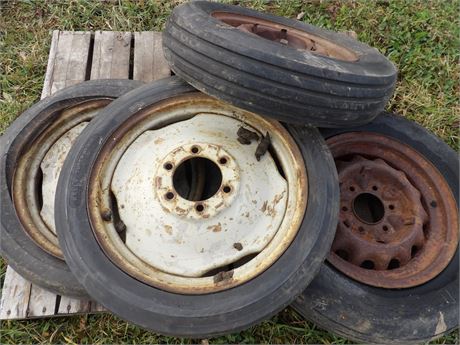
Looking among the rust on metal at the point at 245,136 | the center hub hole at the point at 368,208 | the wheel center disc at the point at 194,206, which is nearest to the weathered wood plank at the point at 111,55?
the wheel center disc at the point at 194,206

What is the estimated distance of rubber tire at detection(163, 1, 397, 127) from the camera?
178cm

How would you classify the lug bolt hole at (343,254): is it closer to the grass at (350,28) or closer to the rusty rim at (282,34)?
the rusty rim at (282,34)

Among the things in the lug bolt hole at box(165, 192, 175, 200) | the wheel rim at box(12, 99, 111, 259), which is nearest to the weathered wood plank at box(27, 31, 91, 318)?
the wheel rim at box(12, 99, 111, 259)

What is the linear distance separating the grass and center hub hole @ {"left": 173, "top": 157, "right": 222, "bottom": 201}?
1415 millimetres

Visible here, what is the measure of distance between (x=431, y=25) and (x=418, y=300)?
8.64ft

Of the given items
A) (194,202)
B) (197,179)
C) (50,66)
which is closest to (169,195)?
(194,202)

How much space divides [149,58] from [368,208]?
6.01ft

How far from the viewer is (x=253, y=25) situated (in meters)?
2.59

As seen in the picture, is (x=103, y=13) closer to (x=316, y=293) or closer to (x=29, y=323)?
(x=29, y=323)

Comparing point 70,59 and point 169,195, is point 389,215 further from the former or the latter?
point 70,59

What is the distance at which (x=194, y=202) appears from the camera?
2051 mm

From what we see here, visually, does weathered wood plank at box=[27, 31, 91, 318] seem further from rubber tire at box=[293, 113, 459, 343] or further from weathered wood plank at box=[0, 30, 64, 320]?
rubber tire at box=[293, 113, 459, 343]

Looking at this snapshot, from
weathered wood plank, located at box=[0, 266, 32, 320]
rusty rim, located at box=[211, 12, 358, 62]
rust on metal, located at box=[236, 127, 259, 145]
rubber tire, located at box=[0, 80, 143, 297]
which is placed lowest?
weathered wood plank, located at box=[0, 266, 32, 320]

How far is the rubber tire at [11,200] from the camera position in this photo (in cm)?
218
